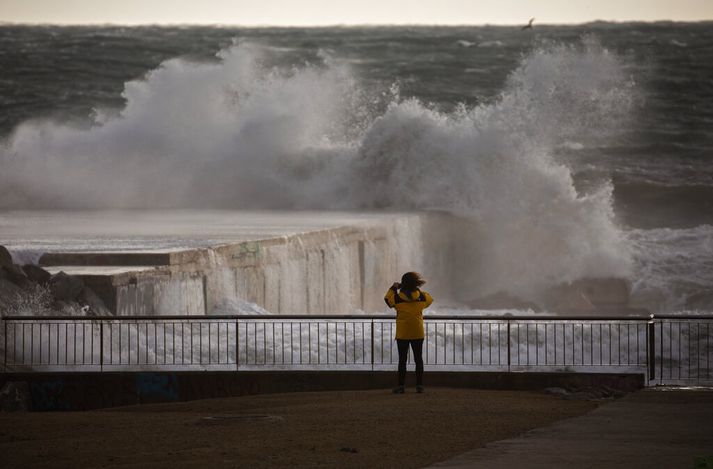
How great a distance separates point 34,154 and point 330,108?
7949 millimetres

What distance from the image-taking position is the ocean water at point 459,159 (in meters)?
30.8

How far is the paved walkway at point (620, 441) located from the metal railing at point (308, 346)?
1595mm

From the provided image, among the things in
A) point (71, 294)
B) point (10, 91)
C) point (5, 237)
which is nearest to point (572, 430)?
point (71, 294)

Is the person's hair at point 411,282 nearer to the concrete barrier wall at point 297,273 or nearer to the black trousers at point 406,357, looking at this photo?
the black trousers at point 406,357

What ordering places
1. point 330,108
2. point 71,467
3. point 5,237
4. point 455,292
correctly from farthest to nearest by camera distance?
1. point 330,108
2. point 455,292
3. point 5,237
4. point 71,467

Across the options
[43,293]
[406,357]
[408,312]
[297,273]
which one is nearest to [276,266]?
[297,273]

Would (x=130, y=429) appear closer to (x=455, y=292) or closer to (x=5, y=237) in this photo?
(x=5, y=237)

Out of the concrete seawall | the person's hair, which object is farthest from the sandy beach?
the concrete seawall

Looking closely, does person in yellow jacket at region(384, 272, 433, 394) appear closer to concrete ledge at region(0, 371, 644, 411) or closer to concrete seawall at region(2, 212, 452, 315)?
concrete ledge at region(0, 371, 644, 411)

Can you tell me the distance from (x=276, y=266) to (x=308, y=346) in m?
4.68

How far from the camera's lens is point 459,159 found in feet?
109

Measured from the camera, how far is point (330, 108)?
40.7 metres

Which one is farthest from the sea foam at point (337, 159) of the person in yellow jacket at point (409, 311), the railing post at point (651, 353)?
the person in yellow jacket at point (409, 311)

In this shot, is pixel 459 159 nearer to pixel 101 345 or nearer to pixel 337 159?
Result: pixel 337 159
